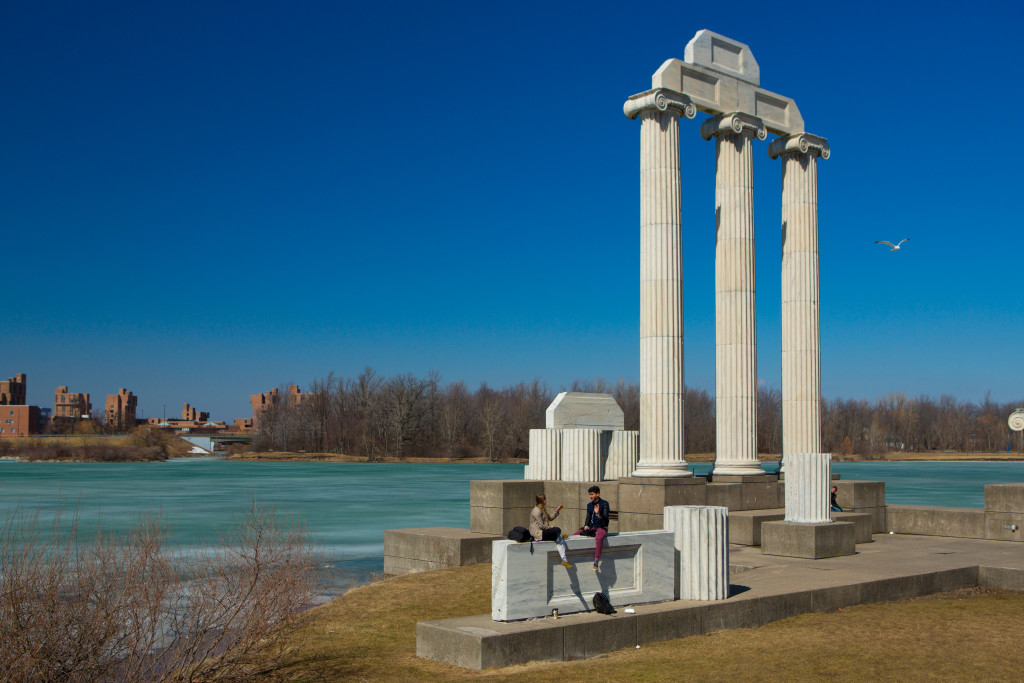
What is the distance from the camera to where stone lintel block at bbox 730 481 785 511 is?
2366 centimetres

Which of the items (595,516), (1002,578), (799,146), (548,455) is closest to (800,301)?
(799,146)

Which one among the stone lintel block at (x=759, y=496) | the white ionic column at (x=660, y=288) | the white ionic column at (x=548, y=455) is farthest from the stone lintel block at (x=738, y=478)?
the white ionic column at (x=548, y=455)

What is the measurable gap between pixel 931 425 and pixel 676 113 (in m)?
171

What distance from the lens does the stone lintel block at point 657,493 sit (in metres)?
21.7

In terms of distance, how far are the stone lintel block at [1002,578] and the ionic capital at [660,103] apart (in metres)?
12.2

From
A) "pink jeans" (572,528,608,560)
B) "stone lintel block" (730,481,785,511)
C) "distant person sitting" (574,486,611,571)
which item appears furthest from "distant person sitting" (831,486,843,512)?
"pink jeans" (572,528,608,560)

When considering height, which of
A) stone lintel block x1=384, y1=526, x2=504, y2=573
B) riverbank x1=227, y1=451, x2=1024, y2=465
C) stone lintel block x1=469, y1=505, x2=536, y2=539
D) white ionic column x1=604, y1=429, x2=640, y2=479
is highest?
white ionic column x1=604, y1=429, x2=640, y2=479

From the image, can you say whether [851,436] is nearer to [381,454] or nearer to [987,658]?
[381,454]

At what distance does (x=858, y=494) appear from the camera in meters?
24.2

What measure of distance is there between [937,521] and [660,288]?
910cm

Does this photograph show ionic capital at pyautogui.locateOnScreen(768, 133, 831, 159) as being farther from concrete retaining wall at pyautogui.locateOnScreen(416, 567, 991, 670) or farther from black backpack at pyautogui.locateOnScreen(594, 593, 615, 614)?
black backpack at pyautogui.locateOnScreen(594, 593, 615, 614)

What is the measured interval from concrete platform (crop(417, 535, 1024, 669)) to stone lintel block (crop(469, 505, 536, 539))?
17.2 ft

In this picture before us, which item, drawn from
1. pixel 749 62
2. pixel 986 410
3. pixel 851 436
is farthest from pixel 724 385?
pixel 986 410

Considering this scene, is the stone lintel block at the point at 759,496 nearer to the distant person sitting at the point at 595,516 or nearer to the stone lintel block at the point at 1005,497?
the stone lintel block at the point at 1005,497
